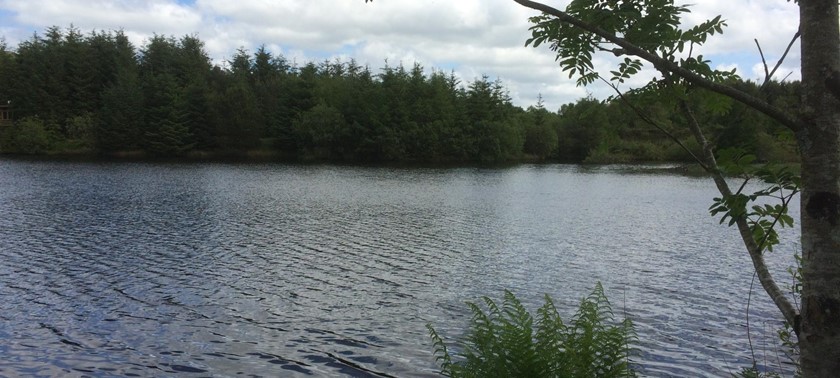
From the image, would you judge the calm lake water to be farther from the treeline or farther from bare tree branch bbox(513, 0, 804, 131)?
the treeline

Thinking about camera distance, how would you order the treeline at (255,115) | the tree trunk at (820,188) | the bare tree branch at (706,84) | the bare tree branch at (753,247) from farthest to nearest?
the treeline at (255,115) < the bare tree branch at (753,247) < the bare tree branch at (706,84) < the tree trunk at (820,188)

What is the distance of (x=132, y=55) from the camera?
12975cm

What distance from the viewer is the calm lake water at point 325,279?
503 inches

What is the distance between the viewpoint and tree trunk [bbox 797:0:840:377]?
2.73m

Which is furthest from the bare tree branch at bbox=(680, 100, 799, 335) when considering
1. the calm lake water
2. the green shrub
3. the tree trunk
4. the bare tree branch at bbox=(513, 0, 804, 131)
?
the calm lake water

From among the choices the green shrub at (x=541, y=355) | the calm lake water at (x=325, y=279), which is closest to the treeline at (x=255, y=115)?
the calm lake water at (x=325, y=279)

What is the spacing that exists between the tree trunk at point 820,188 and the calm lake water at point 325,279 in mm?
9557

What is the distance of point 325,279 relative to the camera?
19828 mm

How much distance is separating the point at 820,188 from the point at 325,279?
18029mm

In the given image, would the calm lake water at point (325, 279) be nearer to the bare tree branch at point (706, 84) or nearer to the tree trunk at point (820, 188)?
the tree trunk at point (820, 188)

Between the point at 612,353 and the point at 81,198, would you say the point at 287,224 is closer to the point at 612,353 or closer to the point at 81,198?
the point at 81,198

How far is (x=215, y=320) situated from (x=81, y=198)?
3180cm

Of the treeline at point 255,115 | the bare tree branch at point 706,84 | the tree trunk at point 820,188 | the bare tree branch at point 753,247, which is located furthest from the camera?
the treeline at point 255,115

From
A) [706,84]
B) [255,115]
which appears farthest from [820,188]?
[255,115]
